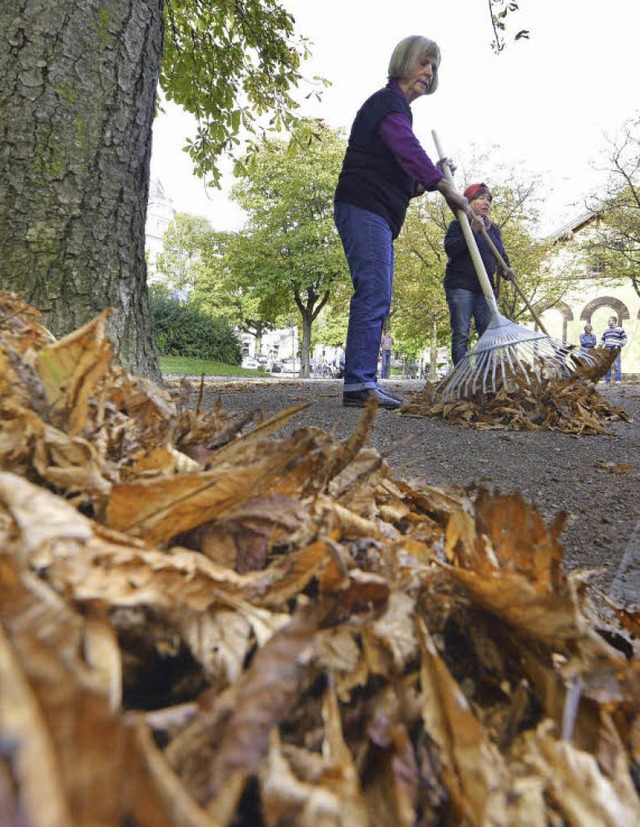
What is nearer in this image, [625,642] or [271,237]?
[625,642]

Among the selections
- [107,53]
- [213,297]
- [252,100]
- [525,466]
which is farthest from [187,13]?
[213,297]

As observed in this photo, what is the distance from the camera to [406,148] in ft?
13.1

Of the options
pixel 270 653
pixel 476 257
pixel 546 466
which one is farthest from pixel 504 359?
pixel 270 653

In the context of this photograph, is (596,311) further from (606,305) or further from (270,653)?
(270,653)

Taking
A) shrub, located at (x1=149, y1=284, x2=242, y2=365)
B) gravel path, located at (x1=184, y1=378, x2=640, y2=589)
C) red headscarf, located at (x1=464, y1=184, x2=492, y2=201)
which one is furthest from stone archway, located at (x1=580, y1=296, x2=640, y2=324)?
gravel path, located at (x1=184, y1=378, x2=640, y2=589)

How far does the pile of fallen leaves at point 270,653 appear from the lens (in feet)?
1.10

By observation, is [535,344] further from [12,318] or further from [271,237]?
[271,237]

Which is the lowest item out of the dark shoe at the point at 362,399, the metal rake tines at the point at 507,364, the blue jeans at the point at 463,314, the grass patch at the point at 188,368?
the grass patch at the point at 188,368

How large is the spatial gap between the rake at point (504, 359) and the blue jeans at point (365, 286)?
0.81 metres

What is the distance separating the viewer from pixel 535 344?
4.85m

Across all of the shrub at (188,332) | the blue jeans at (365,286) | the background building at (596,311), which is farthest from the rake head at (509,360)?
the background building at (596,311)

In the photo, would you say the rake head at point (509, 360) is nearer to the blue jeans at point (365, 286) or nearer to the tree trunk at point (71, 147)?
the blue jeans at point (365, 286)

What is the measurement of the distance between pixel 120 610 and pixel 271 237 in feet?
93.5

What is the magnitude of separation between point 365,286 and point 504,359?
146 centimetres
